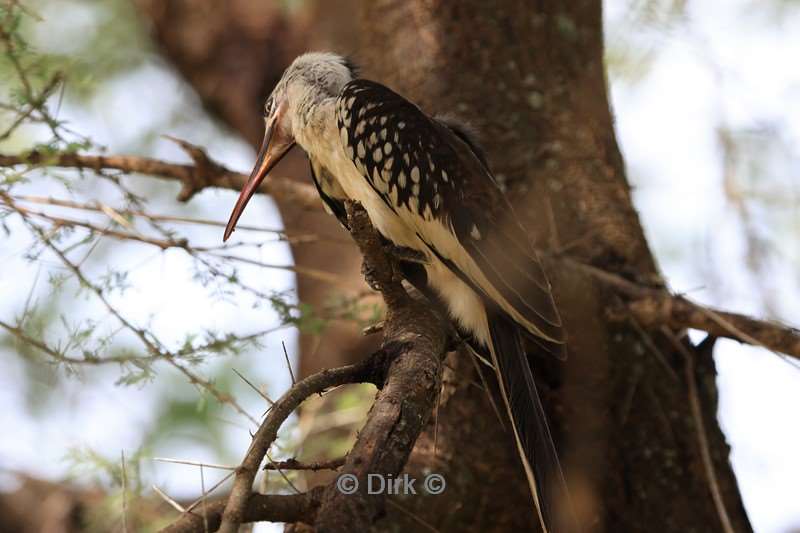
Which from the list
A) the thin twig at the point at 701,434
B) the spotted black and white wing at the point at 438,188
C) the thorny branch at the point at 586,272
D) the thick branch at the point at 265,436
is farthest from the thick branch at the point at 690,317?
the thick branch at the point at 265,436

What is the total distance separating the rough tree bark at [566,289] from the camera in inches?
95.3

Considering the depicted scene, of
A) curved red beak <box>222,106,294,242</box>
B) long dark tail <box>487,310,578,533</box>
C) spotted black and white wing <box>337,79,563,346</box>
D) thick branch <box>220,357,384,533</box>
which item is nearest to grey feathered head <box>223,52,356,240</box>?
curved red beak <box>222,106,294,242</box>

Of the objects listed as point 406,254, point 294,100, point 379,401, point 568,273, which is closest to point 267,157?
point 294,100

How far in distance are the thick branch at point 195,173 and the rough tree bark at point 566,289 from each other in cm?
49

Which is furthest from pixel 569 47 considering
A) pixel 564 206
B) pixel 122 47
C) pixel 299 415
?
pixel 122 47

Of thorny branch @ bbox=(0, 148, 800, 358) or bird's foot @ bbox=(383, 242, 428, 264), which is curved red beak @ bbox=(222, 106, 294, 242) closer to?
thorny branch @ bbox=(0, 148, 800, 358)

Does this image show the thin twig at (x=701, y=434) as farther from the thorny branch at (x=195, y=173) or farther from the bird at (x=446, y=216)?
the thorny branch at (x=195, y=173)

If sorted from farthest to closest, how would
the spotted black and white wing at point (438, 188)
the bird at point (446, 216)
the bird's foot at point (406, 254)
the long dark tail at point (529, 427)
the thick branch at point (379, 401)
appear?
the bird's foot at point (406, 254), the spotted black and white wing at point (438, 188), the bird at point (446, 216), the long dark tail at point (529, 427), the thick branch at point (379, 401)

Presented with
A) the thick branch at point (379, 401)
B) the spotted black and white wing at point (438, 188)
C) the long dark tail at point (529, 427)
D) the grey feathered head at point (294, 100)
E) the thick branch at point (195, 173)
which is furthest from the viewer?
the grey feathered head at point (294, 100)

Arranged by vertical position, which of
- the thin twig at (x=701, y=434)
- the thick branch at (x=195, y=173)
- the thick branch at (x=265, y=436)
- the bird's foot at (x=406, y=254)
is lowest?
the thick branch at (x=265, y=436)

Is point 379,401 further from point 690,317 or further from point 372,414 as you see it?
point 690,317

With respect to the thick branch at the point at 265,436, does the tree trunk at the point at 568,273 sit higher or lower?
higher

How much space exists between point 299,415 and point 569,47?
1.56m

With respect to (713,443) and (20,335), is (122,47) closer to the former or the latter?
(20,335)
